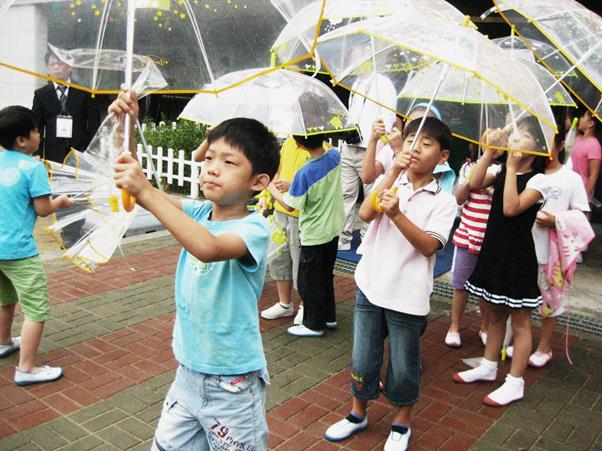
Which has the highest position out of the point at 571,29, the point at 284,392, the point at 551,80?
the point at 571,29

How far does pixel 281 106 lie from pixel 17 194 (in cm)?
194

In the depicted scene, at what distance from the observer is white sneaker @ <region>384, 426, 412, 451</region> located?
3.17 metres

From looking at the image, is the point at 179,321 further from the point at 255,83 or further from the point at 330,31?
the point at 255,83

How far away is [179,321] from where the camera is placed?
2.24 m

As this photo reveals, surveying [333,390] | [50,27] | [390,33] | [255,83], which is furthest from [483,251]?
[50,27]

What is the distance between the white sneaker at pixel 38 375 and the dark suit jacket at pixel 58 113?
3917 millimetres

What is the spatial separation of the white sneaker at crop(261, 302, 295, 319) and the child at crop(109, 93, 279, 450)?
2.77m

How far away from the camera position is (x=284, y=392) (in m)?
3.82

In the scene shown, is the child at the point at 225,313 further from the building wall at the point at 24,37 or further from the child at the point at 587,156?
the child at the point at 587,156

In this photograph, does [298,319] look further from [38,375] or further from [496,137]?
[496,137]

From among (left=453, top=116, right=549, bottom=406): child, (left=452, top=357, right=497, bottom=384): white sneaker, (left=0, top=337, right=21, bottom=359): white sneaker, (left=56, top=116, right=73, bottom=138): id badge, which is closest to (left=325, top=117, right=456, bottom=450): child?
(left=453, top=116, right=549, bottom=406): child

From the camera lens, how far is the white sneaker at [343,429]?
10.8 ft

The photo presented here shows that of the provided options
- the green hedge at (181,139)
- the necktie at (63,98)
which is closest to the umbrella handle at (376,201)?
the necktie at (63,98)

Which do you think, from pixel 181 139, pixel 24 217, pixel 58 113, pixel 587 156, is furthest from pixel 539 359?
pixel 181 139
